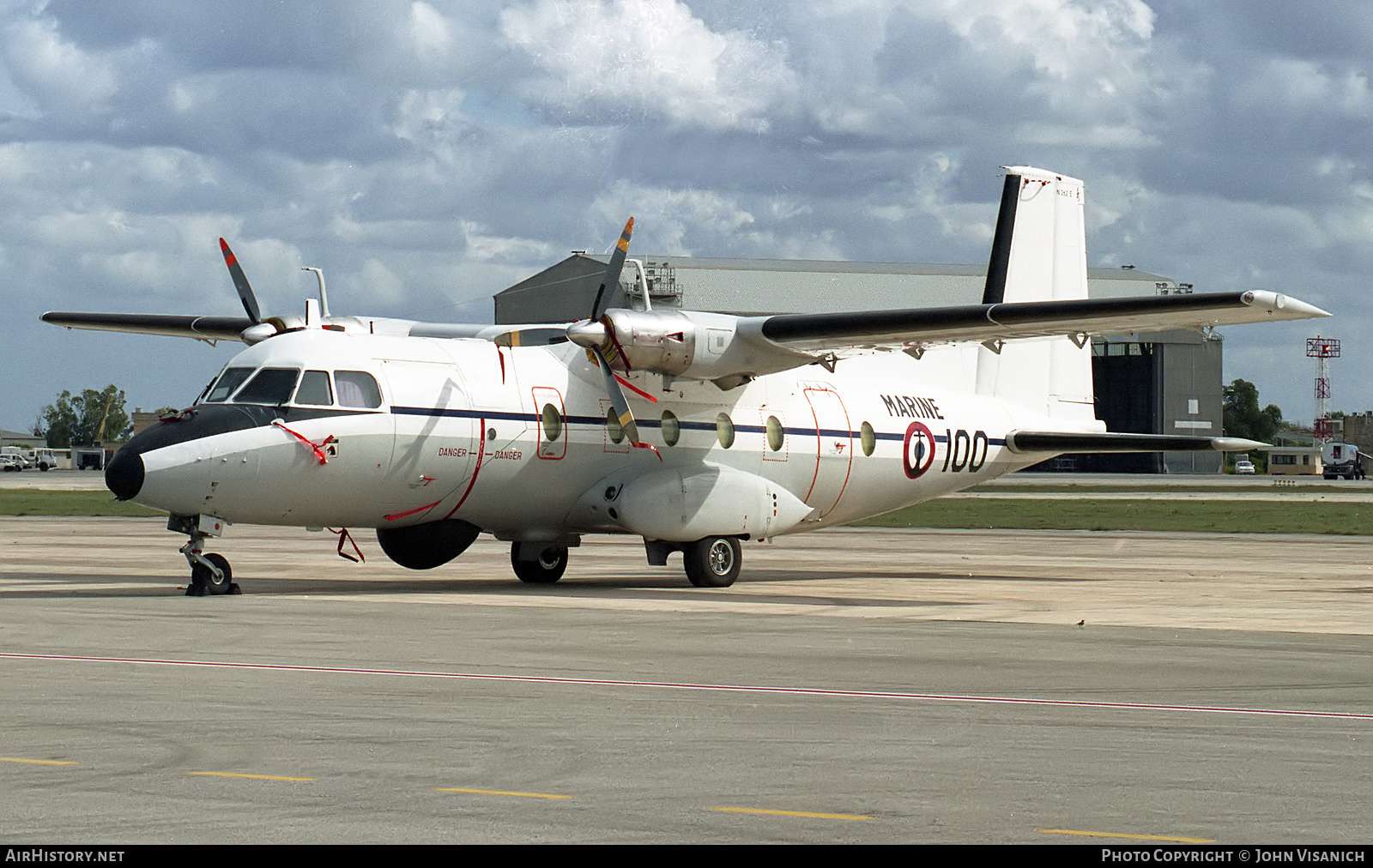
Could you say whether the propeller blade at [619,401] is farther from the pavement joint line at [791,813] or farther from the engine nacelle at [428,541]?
the pavement joint line at [791,813]

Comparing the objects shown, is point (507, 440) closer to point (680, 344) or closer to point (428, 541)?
point (428, 541)

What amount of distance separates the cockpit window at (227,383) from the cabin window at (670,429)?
624 cm

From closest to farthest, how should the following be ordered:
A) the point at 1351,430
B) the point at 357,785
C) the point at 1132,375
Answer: the point at 357,785 < the point at 1132,375 < the point at 1351,430

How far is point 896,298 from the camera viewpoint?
316 ft

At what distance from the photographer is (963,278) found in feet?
318

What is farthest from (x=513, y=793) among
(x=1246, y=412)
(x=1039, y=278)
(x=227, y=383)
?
(x=1246, y=412)

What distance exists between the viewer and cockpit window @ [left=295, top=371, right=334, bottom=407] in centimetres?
2022

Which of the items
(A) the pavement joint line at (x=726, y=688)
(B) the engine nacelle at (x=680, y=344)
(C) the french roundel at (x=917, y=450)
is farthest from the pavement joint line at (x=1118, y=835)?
(C) the french roundel at (x=917, y=450)

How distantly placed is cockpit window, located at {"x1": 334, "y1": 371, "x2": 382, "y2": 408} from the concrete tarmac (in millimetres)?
2541

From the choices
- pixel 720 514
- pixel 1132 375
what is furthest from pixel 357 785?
pixel 1132 375

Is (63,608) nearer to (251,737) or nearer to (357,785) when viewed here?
(251,737)

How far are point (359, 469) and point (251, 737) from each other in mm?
11545

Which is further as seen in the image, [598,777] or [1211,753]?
[1211,753]

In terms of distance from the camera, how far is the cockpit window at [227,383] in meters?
20.2
